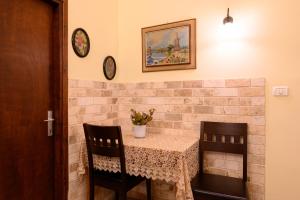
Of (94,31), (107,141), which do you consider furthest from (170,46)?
(107,141)

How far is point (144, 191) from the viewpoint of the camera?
7.95ft

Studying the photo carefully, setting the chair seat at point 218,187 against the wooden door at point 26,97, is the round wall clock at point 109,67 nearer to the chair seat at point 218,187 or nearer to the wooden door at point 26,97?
the wooden door at point 26,97

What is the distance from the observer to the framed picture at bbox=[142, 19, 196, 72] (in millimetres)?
2164

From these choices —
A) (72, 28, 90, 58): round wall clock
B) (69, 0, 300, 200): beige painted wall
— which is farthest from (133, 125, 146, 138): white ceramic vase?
(72, 28, 90, 58): round wall clock

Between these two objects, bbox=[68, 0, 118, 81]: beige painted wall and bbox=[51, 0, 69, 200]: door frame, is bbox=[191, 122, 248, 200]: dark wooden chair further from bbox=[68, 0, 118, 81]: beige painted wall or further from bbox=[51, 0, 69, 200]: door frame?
bbox=[68, 0, 118, 81]: beige painted wall

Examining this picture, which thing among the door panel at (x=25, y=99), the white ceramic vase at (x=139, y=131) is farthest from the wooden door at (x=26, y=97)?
the white ceramic vase at (x=139, y=131)

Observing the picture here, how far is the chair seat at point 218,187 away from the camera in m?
1.54

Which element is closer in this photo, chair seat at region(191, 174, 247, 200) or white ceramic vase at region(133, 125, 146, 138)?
chair seat at region(191, 174, 247, 200)

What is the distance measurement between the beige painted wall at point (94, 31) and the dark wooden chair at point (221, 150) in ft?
4.30

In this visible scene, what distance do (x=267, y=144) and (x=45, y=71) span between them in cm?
209

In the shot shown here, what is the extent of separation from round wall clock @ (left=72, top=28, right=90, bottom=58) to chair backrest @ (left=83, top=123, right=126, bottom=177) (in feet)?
2.47

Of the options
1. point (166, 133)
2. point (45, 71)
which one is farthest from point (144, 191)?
point (45, 71)

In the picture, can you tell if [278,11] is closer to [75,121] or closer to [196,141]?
[196,141]

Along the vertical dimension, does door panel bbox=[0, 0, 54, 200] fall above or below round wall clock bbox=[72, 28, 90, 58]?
below
